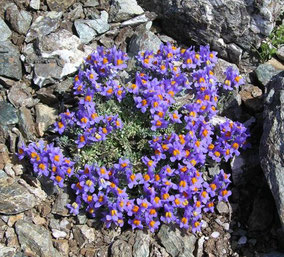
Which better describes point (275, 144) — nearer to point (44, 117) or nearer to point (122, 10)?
point (44, 117)

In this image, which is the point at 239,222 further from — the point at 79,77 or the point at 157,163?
the point at 79,77

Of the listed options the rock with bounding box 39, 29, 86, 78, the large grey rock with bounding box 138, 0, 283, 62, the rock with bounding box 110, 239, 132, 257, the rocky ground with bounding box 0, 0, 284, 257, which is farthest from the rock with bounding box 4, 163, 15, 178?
the large grey rock with bounding box 138, 0, 283, 62

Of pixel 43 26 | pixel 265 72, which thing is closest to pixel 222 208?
pixel 265 72

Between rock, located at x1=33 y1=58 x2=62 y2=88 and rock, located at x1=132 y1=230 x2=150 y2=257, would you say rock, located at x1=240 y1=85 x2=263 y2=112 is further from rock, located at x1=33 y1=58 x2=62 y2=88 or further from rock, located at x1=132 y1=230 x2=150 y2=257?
rock, located at x1=33 y1=58 x2=62 y2=88

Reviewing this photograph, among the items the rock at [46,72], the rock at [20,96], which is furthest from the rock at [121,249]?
the rock at [46,72]

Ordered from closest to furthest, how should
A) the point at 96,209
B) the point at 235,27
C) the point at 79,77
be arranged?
the point at 96,209 → the point at 79,77 → the point at 235,27

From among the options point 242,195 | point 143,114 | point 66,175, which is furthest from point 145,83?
point 242,195

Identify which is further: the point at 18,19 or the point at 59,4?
the point at 59,4
